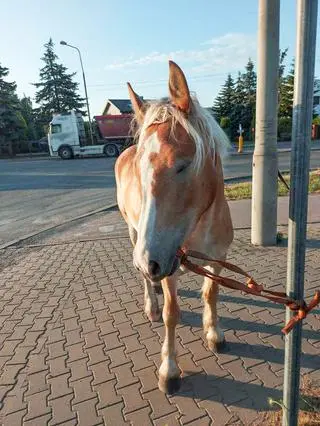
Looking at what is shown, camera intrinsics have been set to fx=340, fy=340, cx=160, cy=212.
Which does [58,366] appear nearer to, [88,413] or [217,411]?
[88,413]

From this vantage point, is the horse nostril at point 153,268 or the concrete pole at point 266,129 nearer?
the horse nostril at point 153,268

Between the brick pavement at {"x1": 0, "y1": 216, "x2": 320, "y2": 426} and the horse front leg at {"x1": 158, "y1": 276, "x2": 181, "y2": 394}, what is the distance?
0.08 meters

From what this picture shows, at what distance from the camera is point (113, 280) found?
4824 mm

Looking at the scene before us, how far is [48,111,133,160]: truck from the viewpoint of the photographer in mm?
28562

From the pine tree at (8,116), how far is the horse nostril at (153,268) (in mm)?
42582

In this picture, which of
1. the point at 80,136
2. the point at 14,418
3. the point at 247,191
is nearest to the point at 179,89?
the point at 14,418

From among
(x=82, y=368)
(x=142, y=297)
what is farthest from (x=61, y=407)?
(x=142, y=297)

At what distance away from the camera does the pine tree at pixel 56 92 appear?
47.5 metres

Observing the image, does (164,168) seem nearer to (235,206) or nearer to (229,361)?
(229,361)

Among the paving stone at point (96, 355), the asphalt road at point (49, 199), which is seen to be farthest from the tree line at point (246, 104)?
the paving stone at point (96, 355)

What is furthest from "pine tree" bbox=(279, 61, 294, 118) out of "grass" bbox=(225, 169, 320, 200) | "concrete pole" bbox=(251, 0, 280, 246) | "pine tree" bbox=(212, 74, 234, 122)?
"concrete pole" bbox=(251, 0, 280, 246)

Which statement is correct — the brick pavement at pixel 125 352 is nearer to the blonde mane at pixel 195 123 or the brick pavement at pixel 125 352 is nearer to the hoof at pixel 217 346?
the hoof at pixel 217 346

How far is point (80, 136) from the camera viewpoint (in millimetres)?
29578

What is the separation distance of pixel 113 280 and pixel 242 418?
9.15 ft
